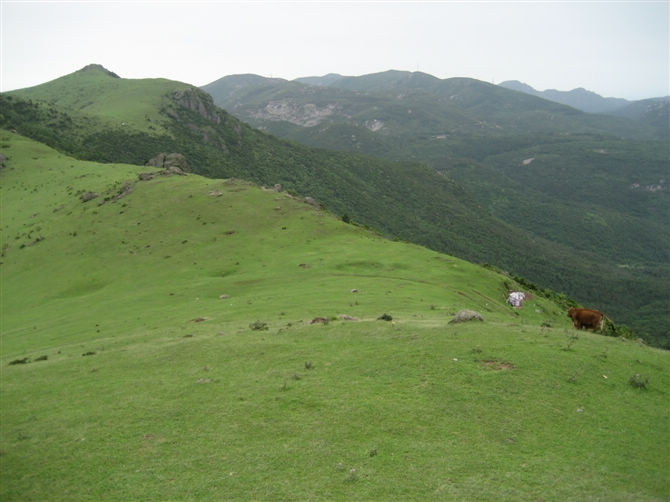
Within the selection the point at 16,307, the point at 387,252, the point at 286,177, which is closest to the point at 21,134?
the point at 286,177

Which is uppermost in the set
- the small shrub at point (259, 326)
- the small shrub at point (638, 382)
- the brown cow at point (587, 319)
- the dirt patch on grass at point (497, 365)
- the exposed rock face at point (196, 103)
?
the exposed rock face at point (196, 103)

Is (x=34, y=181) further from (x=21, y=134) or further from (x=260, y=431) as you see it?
(x=260, y=431)

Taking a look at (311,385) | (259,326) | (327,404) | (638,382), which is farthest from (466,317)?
(259,326)

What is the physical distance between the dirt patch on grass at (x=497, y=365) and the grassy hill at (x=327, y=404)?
72 mm

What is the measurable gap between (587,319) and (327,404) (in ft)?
59.6

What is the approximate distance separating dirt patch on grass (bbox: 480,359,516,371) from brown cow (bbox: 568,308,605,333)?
11.2 metres

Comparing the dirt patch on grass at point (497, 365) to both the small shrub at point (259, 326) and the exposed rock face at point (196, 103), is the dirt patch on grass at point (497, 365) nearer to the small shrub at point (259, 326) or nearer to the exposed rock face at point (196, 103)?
the small shrub at point (259, 326)

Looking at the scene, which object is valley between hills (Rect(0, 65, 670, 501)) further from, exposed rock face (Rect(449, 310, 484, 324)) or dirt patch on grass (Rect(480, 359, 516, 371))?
exposed rock face (Rect(449, 310, 484, 324))

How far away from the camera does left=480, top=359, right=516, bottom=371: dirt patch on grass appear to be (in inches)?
655

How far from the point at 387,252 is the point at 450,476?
120 feet

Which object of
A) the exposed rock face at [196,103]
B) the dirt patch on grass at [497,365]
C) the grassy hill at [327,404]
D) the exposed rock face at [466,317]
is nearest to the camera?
the grassy hill at [327,404]

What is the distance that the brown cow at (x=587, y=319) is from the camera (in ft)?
83.2

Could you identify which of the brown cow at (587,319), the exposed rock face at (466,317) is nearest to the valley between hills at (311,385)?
the exposed rock face at (466,317)

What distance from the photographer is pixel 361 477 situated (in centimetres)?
1142
